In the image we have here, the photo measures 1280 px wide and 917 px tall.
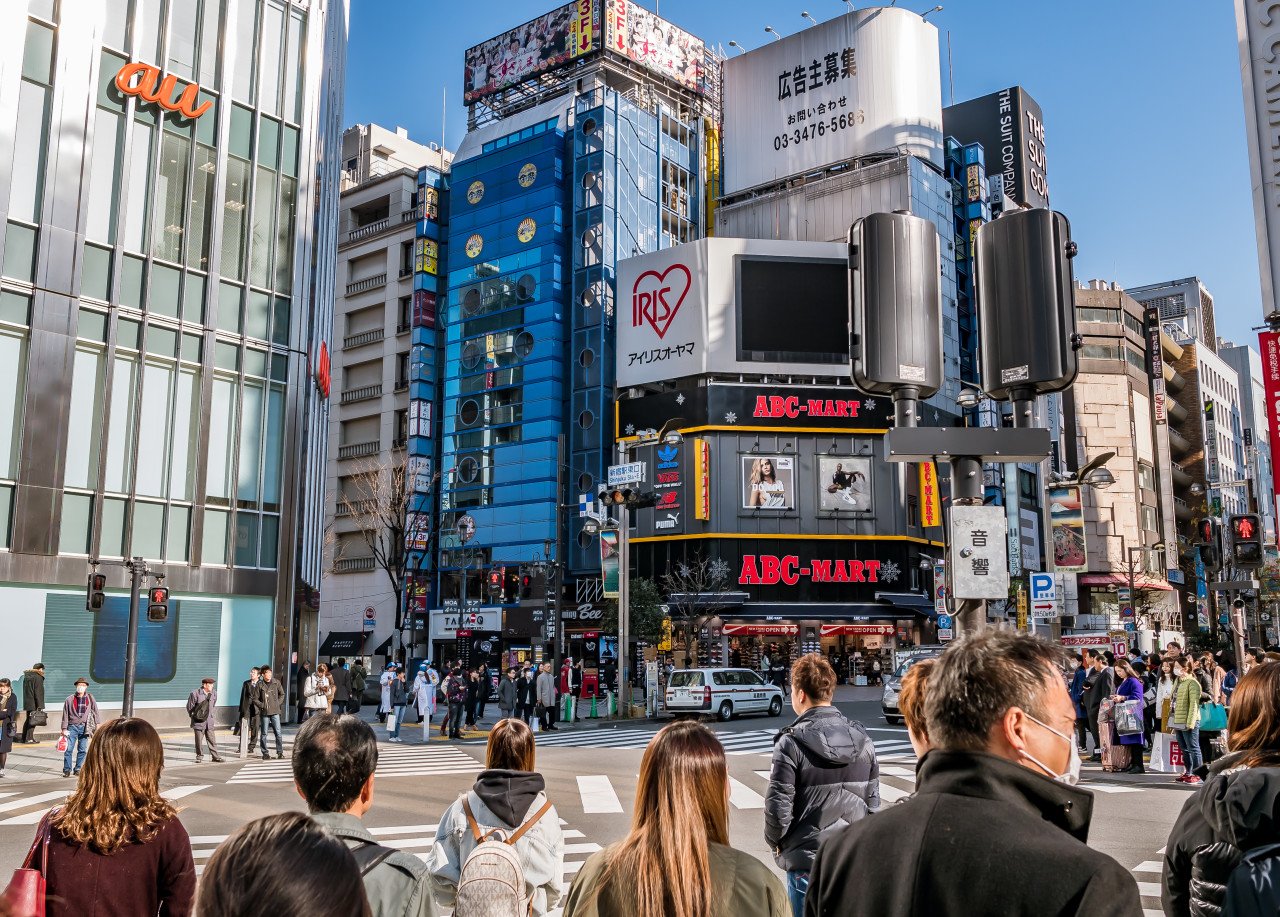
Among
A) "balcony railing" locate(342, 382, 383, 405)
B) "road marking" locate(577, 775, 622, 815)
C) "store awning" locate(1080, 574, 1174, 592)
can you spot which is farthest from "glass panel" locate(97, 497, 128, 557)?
"store awning" locate(1080, 574, 1174, 592)

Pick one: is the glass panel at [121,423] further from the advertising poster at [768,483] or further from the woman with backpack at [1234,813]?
the advertising poster at [768,483]

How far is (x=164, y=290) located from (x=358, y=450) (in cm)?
4584

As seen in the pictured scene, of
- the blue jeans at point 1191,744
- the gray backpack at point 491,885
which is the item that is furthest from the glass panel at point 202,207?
the gray backpack at point 491,885

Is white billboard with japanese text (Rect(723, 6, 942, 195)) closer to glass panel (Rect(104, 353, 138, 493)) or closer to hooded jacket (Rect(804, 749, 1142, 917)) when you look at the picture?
glass panel (Rect(104, 353, 138, 493))

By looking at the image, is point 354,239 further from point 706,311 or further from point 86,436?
point 86,436

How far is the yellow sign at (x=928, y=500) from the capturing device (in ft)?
198

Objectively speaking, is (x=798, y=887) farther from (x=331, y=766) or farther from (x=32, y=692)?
(x=32, y=692)

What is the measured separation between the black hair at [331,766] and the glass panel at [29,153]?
2595cm

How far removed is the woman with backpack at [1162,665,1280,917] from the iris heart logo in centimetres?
5721

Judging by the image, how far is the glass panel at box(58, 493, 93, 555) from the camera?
1000 inches

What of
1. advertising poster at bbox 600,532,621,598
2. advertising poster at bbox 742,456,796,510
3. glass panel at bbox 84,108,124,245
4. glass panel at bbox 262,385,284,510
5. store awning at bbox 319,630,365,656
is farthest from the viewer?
store awning at bbox 319,630,365,656

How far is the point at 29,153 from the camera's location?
83.4 ft

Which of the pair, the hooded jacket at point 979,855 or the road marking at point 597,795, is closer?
the hooded jacket at point 979,855

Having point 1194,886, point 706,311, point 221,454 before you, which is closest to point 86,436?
point 221,454
